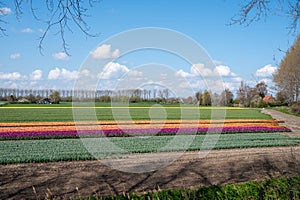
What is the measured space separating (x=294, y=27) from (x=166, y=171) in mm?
5033

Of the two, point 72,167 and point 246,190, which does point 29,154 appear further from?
point 246,190

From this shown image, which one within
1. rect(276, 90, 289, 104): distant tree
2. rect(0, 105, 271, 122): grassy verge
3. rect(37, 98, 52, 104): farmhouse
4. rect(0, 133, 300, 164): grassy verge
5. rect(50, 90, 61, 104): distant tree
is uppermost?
rect(276, 90, 289, 104): distant tree

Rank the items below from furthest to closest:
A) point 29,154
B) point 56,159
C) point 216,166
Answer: point 29,154 → point 56,159 → point 216,166

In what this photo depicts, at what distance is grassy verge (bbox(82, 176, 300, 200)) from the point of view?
557cm

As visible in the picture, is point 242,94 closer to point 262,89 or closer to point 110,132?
point 262,89

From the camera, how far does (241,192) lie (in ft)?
19.6

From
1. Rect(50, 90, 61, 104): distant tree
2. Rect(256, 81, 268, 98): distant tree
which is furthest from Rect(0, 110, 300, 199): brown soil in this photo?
Rect(256, 81, 268, 98): distant tree

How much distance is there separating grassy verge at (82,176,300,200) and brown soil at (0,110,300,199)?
0.71m

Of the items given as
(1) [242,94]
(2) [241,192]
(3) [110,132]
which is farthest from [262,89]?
(2) [241,192]

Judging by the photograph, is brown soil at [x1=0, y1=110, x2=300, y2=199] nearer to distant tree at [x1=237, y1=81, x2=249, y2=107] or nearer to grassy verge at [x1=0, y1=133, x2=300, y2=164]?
grassy verge at [x1=0, y1=133, x2=300, y2=164]

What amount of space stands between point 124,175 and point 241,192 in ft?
11.2

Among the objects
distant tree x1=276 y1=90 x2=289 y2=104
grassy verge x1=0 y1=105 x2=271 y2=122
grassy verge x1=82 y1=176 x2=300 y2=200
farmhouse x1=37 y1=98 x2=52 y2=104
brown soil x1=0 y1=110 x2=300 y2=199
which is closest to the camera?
grassy verge x1=82 y1=176 x2=300 y2=200

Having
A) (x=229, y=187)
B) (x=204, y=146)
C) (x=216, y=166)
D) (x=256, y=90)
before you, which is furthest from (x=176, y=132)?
(x=256, y=90)

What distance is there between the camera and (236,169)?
9.04m
